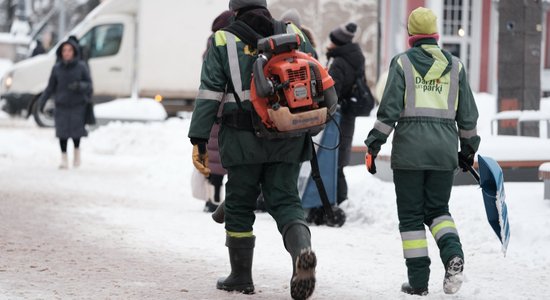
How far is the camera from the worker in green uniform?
19.9ft

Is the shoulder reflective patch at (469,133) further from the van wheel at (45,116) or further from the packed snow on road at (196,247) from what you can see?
the van wheel at (45,116)

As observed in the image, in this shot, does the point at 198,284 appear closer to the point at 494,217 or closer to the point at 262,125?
the point at 262,125

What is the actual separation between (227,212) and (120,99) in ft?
63.1

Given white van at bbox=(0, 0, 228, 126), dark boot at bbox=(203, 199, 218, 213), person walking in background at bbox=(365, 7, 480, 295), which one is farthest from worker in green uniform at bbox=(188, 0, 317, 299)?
white van at bbox=(0, 0, 228, 126)

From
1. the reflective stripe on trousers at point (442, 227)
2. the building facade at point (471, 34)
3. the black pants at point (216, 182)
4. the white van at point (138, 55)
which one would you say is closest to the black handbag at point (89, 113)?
the black pants at point (216, 182)

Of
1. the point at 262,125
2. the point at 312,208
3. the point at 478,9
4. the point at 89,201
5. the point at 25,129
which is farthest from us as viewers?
the point at 478,9

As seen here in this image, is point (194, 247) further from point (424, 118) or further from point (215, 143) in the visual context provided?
point (424, 118)

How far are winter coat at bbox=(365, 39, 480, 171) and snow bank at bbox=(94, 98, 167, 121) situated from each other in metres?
17.0

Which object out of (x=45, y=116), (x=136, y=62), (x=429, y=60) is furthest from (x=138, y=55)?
(x=429, y=60)

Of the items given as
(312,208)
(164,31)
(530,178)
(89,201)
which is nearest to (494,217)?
(312,208)

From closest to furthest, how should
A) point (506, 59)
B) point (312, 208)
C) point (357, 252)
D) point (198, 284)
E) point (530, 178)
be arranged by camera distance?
point (198, 284) < point (357, 252) < point (312, 208) < point (530, 178) < point (506, 59)

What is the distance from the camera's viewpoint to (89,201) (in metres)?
11.4

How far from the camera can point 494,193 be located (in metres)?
6.81

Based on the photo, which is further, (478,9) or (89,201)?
(478,9)
